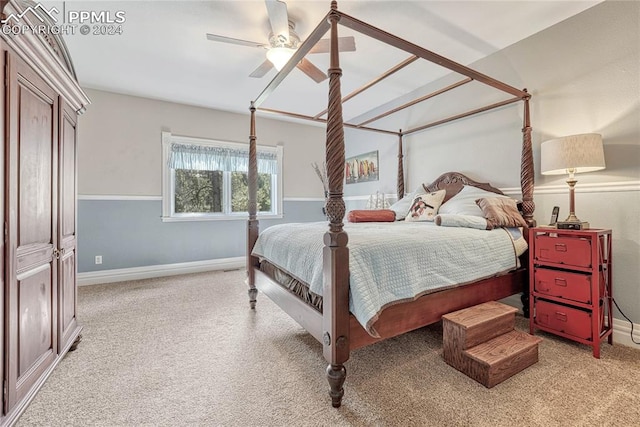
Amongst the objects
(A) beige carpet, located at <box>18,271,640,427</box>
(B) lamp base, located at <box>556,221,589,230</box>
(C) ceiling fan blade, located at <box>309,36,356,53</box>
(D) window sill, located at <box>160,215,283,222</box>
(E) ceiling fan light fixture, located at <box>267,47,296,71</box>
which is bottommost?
(A) beige carpet, located at <box>18,271,640,427</box>

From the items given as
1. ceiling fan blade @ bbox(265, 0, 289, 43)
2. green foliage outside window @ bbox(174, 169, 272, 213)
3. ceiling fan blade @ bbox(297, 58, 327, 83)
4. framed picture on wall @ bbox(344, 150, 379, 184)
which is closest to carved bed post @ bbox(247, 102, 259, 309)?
ceiling fan blade @ bbox(297, 58, 327, 83)

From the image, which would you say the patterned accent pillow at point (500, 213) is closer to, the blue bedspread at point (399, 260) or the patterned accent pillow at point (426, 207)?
the blue bedspread at point (399, 260)

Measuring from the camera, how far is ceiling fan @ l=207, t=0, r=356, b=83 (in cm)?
195

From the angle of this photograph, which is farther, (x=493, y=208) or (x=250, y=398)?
(x=493, y=208)

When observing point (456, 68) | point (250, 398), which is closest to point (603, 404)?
point (250, 398)

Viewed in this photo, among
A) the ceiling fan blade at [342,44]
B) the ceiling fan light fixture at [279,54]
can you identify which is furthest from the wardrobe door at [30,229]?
the ceiling fan blade at [342,44]

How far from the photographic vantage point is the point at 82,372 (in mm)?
1688

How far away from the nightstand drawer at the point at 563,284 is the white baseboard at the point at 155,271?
12.8 ft

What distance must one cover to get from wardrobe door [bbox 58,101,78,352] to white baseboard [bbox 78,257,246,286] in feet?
6.06

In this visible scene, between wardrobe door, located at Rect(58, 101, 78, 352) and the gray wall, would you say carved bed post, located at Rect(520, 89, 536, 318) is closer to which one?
wardrobe door, located at Rect(58, 101, 78, 352)

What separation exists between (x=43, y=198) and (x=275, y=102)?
3300 millimetres

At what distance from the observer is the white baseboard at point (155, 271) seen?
359cm

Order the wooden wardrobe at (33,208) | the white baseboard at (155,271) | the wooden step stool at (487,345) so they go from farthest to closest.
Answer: the white baseboard at (155,271) < the wooden step stool at (487,345) < the wooden wardrobe at (33,208)

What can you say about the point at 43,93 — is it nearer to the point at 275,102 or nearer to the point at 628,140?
the point at 275,102
